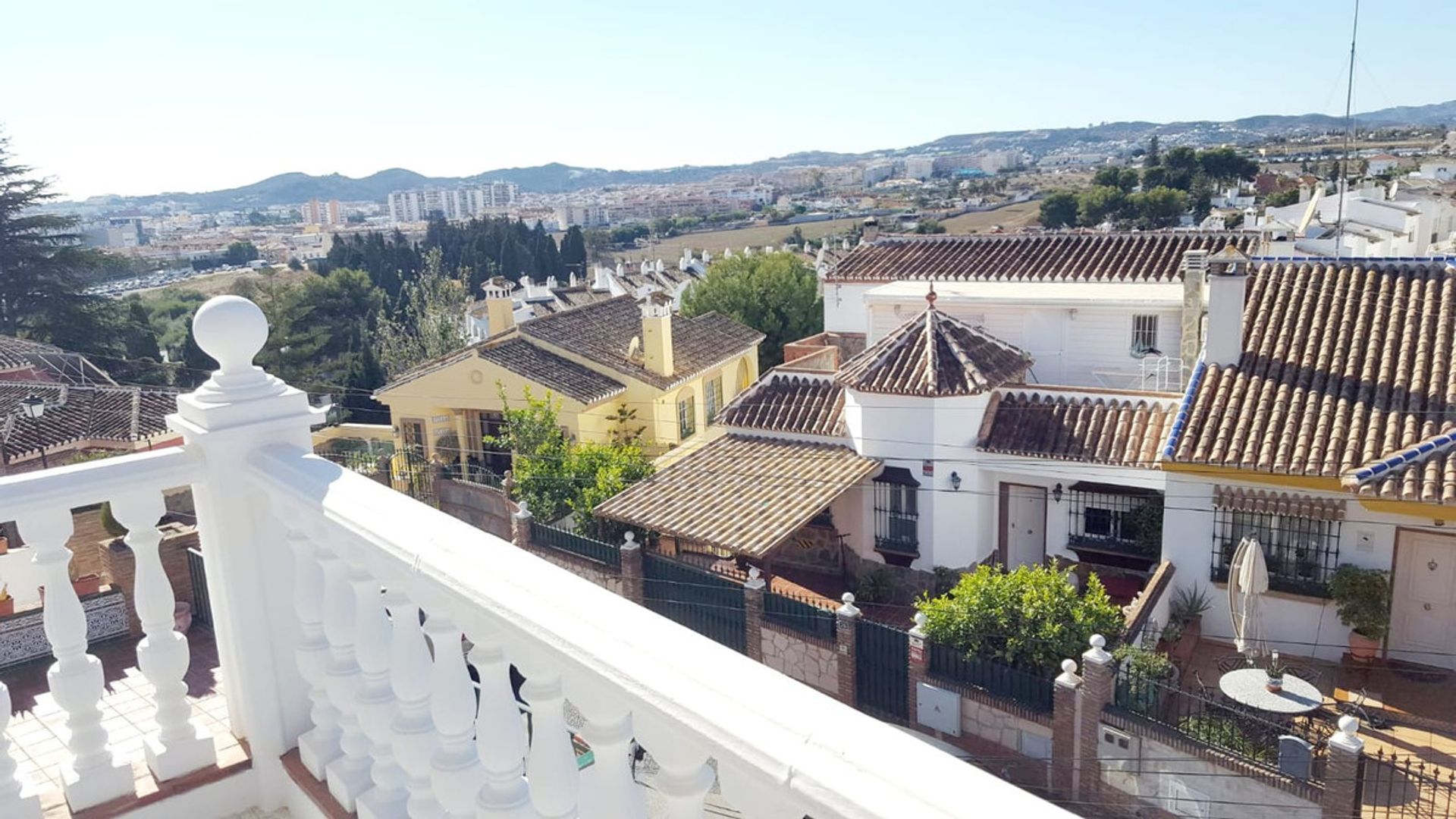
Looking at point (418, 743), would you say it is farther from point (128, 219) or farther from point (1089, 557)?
point (128, 219)

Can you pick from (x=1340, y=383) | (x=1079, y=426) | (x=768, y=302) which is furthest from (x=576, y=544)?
(x=768, y=302)

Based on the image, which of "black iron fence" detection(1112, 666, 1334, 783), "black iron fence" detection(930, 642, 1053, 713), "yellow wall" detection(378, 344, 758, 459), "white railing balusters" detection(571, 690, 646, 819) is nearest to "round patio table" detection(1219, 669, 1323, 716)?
"black iron fence" detection(1112, 666, 1334, 783)

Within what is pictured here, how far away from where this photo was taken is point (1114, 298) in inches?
703

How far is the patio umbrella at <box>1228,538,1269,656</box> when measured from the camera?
10805 millimetres

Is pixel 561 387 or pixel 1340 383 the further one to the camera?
pixel 561 387

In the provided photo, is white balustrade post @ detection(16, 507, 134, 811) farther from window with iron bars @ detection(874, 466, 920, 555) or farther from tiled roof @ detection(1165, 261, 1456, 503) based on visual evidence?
window with iron bars @ detection(874, 466, 920, 555)

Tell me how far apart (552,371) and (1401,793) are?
15357 millimetres

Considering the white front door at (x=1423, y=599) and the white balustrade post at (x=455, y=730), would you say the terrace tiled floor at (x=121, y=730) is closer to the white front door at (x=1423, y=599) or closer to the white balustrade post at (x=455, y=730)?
the white balustrade post at (x=455, y=730)

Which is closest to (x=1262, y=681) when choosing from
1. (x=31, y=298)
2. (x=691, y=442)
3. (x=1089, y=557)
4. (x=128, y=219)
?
(x=1089, y=557)

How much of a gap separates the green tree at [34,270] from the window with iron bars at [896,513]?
35.5 metres

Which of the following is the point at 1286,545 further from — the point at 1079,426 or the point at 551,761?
the point at 551,761

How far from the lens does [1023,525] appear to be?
14.7 metres

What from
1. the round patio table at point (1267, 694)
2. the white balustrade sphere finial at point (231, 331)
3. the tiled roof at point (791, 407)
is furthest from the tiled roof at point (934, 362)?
Result: the white balustrade sphere finial at point (231, 331)

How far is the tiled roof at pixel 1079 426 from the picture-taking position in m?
13.4
